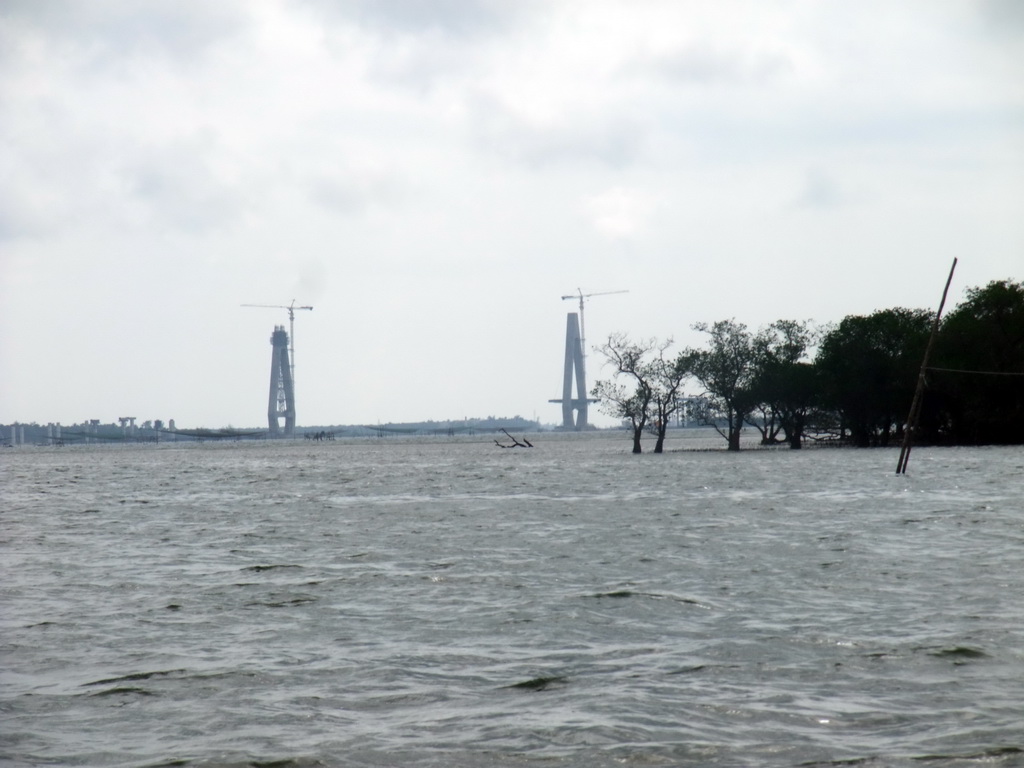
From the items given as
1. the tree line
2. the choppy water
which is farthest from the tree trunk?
the choppy water

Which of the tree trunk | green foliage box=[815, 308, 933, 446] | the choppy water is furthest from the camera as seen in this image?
the tree trunk

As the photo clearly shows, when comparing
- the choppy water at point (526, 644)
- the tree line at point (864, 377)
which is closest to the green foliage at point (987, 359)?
the tree line at point (864, 377)

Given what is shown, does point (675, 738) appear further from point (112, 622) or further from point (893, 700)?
point (112, 622)

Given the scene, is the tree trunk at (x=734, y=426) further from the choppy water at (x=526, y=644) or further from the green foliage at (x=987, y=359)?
the choppy water at (x=526, y=644)

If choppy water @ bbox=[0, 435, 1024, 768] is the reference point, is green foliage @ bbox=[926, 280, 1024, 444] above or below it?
above

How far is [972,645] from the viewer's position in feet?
48.1

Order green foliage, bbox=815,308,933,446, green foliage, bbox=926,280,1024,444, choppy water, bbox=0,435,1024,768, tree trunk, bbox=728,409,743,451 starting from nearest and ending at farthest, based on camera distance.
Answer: choppy water, bbox=0,435,1024,768, green foliage, bbox=926,280,1024,444, green foliage, bbox=815,308,933,446, tree trunk, bbox=728,409,743,451

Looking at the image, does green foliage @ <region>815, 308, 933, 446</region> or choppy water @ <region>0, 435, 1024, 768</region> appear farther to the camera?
Result: green foliage @ <region>815, 308, 933, 446</region>

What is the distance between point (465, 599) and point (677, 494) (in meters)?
32.5

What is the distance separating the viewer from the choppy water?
11.0 meters

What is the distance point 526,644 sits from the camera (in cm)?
1571

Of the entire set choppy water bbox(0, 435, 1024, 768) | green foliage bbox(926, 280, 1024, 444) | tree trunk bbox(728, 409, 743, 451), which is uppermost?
green foliage bbox(926, 280, 1024, 444)

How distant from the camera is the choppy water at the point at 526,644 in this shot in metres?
11.0

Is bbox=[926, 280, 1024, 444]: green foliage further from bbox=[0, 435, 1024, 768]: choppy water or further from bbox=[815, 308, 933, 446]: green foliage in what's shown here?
bbox=[0, 435, 1024, 768]: choppy water
